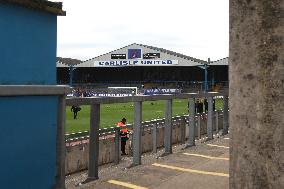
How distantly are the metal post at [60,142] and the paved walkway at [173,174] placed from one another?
1590 millimetres

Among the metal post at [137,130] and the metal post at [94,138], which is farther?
the metal post at [137,130]

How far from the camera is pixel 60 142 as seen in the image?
4.90 meters

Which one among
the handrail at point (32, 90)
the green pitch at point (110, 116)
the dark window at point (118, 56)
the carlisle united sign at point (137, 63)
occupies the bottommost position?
the green pitch at point (110, 116)

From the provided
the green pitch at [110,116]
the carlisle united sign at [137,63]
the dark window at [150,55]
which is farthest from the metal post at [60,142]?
the dark window at [150,55]

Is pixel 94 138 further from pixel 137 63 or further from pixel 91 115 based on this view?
pixel 137 63

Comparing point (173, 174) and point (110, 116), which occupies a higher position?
point (173, 174)

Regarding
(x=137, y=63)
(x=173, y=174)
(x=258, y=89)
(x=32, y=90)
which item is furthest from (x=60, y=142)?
(x=137, y=63)

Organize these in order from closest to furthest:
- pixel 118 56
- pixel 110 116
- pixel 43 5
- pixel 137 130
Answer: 1. pixel 43 5
2. pixel 137 130
3. pixel 110 116
4. pixel 118 56

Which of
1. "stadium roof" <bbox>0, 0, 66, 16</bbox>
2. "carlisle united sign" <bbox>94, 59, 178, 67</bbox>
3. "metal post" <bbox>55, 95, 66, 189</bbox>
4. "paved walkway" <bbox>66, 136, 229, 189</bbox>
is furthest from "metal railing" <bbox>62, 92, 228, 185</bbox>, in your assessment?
"carlisle united sign" <bbox>94, 59, 178, 67</bbox>

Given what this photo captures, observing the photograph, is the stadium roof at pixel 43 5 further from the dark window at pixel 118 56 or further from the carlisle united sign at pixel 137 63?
the dark window at pixel 118 56

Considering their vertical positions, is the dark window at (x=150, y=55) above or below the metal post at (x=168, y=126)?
above

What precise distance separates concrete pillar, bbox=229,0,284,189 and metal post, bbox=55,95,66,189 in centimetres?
315

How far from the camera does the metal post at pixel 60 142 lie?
486cm

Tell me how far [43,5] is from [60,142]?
163cm
